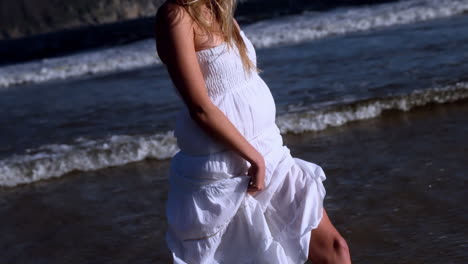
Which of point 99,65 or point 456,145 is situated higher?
point 456,145

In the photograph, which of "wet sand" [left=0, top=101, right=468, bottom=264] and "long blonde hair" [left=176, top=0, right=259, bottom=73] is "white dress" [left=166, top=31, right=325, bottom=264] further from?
"wet sand" [left=0, top=101, right=468, bottom=264]

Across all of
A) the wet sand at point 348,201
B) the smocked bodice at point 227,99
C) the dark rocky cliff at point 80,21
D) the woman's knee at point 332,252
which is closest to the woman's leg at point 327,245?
the woman's knee at point 332,252

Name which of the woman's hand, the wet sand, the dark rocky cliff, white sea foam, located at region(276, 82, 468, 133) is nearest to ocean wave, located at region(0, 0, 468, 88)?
the dark rocky cliff

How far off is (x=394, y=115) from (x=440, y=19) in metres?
6.64

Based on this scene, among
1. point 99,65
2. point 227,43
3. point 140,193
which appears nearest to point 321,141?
point 140,193

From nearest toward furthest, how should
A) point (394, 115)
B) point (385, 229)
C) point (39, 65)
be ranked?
point (385, 229) → point (394, 115) → point (39, 65)

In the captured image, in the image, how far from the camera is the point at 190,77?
2.38m

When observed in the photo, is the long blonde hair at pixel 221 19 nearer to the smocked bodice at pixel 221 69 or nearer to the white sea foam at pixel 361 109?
the smocked bodice at pixel 221 69

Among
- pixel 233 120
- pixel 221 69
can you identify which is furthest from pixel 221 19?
pixel 233 120

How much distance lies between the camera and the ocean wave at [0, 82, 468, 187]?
635 cm

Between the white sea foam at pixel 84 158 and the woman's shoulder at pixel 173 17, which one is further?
the white sea foam at pixel 84 158

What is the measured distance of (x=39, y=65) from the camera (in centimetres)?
1619

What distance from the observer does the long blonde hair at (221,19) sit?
241 cm

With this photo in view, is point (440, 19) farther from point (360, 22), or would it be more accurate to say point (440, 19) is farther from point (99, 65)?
point (99, 65)
